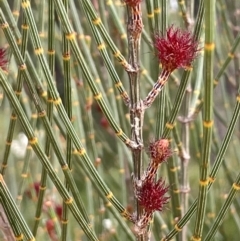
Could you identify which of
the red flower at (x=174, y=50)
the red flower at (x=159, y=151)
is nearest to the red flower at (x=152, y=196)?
the red flower at (x=159, y=151)

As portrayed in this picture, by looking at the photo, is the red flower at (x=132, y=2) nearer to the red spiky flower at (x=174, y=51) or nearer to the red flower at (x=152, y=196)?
the red spiky flower at (x=174, y=51)

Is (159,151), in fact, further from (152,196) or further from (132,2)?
(132,2)

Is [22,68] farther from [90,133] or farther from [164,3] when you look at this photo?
[90,133]

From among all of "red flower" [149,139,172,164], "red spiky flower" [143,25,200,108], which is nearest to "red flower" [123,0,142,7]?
"red spiky flower" [143,25,200,108]

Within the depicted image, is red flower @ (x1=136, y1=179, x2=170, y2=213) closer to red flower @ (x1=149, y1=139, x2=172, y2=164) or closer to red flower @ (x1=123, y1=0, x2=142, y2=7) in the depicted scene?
red flower @ (x1=149, y1=139, x2=172, y2=164)

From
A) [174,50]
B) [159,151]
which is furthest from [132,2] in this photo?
[159,151]

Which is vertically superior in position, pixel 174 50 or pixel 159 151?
pixel 174 50
